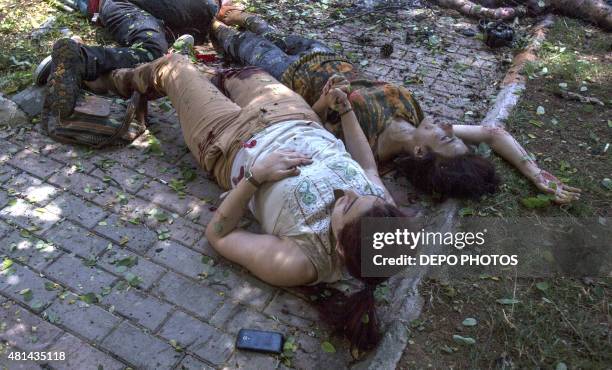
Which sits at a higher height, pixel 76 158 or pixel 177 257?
pixel 76 158

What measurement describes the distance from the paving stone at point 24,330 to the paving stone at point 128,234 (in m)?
0.67

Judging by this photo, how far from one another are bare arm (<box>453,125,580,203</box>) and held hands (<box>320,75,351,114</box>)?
0.93 meters

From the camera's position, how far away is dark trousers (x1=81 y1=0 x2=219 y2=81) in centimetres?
428

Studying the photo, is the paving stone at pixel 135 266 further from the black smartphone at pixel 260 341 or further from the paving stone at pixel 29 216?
Result: the black smartphone at pixel 260 341

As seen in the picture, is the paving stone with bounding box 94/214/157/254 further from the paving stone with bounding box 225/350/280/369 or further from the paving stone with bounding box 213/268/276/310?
the paving stone with bounding box 225/350/280/369

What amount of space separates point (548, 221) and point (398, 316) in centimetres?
137

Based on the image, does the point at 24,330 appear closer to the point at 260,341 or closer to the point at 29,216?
the point at 29,216

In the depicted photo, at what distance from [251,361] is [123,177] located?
5.91 ft

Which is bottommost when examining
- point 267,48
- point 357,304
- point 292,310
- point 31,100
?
point 292,310

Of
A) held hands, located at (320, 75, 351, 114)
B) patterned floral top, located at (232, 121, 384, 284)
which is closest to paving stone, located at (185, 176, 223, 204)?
patterned floral top, located at (232, 121, 384, 284)

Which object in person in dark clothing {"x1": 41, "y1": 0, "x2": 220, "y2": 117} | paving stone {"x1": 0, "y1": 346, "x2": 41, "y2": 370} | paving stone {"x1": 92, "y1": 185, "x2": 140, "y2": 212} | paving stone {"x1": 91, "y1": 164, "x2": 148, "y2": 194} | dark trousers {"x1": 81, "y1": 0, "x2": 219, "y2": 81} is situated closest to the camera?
paving stone {"x1": 0, "y1": 346, "x2": 41, "y2": 370}

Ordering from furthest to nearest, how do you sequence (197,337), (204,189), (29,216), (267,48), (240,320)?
(267,48) → (204,189) → (29,216) → (240,320) → (197,337)

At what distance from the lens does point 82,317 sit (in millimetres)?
2873

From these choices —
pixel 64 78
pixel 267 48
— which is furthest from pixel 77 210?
pixel 267 48
